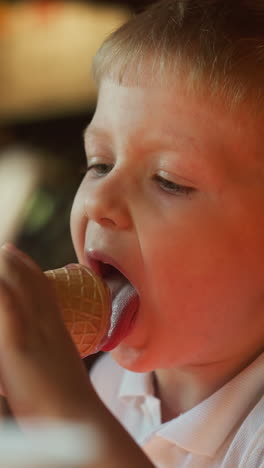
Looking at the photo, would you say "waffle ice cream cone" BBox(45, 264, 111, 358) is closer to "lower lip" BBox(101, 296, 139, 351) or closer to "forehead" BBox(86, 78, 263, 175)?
"lower lip" BBox(101, 296, 139, 351)

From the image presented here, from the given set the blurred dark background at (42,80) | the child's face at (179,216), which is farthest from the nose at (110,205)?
the blurred dark background at (42,80)

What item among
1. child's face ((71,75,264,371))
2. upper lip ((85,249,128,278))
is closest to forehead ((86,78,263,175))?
child's face ((71,75,264,371))

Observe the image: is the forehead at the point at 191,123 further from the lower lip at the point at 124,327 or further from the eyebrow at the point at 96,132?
the lower lip at the point at 124,327

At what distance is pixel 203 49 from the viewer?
69cm

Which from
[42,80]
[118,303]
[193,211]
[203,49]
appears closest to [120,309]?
[118,303]

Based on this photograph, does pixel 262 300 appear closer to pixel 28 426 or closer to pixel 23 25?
pixel 28 426

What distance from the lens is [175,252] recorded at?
0.68 m

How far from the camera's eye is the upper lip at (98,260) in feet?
2.22

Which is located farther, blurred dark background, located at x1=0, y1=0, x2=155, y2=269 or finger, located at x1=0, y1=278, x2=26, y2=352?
blurred dark background, located at x1=0, y1=0, x2=155, y2=269

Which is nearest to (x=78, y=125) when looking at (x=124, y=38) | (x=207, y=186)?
(x=124, y=38)

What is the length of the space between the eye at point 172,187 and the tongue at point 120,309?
87mm

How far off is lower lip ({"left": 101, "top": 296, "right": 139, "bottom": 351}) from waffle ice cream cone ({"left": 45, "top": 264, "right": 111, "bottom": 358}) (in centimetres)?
2

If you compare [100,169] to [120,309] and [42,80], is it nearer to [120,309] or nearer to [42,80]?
[120,309]

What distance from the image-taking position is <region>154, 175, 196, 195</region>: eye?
0.68 m
